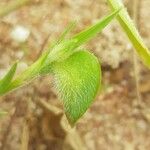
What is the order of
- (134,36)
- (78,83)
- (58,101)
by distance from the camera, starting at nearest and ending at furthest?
(78,83) → (134,36) → (58,101)

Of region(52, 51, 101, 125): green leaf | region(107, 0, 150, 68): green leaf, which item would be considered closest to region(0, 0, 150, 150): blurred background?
region(107, 0, 150, 68): green leaf

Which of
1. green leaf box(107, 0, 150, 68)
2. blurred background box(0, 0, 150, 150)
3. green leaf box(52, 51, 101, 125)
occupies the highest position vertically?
green leaf box(52, 51, 101, 125)

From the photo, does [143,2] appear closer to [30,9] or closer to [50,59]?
Answer: [30,9]

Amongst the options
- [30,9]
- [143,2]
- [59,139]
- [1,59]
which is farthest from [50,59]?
[143,2]

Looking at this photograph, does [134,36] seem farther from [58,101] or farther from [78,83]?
[58,101]

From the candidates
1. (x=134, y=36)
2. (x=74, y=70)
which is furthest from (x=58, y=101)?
(x=74, y=70)

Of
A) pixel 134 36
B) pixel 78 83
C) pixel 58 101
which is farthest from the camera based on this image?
pixel 58 101

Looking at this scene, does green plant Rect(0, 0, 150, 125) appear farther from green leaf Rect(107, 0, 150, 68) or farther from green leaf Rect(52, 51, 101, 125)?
green leaf Rect(107, 0, 150, 68)

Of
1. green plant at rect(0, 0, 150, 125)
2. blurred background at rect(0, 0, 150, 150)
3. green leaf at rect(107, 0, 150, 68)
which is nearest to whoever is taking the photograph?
green plant at rect(0, 0, 150, 125)

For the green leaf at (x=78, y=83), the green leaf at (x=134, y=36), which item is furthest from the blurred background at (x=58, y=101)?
the green leaf at (x=78, y=83)
